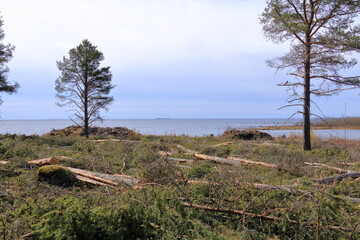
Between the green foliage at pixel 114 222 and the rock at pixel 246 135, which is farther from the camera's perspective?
the rock at pixel 246 135

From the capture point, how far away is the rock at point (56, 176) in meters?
7.40

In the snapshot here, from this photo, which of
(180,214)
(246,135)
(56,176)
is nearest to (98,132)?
(246,135)

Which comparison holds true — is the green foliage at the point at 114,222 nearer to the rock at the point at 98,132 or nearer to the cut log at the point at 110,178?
the cut log at the point at 110,178

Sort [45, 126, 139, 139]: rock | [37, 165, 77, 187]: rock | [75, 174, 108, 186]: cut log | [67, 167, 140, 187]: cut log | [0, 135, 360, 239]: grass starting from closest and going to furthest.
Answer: [0, 135, 360, 239]: grass → [67, 167, 140, 187]: cut log → [75, 174, 108, 186]: cut log → [37, 165, 77, 187]: rock → [45, 126, 139, 139]: rock

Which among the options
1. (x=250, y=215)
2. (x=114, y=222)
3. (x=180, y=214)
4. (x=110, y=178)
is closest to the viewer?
(x=114, y=222)

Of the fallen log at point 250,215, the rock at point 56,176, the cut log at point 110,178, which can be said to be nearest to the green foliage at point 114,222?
the fallen log at point 250,215

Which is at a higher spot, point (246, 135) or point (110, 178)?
point (246, 135)

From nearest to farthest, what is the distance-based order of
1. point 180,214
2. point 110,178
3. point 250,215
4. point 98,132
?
point 180,214, point 250,215, point 110,178, point 98,132

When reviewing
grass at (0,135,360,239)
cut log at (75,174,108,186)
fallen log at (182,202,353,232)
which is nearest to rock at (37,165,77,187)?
cut log at (75,174,108,186)

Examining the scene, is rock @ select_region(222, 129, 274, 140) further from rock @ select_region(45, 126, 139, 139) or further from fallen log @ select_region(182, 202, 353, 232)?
fallen log @ select_region(182, 202, 353, 232)

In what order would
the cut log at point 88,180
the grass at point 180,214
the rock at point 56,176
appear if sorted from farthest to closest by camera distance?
1. the rock at point 56,176
2. the cut log at point 88,180
3. the grass at point 180,214

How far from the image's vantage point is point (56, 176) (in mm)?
7520

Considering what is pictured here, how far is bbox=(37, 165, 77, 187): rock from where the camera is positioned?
740 centimetres

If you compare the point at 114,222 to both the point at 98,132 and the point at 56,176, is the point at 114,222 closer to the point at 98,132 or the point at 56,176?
the point at 56,176
